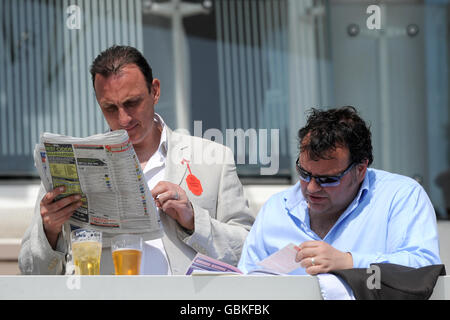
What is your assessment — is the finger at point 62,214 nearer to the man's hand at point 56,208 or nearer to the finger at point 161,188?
the man's hand at point 56,208

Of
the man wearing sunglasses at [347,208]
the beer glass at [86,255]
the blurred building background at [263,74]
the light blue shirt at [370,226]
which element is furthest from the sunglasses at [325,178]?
the blurred building background at [263,74]

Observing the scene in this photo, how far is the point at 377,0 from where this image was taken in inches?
160

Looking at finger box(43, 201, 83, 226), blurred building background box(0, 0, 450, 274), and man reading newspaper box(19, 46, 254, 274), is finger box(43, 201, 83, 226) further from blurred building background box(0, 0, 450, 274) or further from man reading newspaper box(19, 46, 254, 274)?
blurred building background box(0, 0, 450, 274)

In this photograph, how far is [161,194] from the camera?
232 centimetres

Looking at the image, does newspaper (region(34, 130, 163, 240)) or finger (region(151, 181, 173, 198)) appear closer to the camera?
newspaper (region(34, 130, 163, 240))

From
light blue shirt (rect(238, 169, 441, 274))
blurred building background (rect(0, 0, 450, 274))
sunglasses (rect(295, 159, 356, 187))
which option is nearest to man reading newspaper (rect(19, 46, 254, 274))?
light blue shirt (rect(238, 169, 441, 274))

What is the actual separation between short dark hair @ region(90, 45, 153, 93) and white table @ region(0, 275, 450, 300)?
967mm

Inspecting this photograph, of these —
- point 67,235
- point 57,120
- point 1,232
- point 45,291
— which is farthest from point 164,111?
point 45,291

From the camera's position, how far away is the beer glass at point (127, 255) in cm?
203

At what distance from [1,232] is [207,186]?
1692 mm

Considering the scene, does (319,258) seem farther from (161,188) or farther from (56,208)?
(56,208)

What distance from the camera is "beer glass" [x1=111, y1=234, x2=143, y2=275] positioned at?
6.67 ft

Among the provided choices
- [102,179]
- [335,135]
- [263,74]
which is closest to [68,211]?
[102,179]
